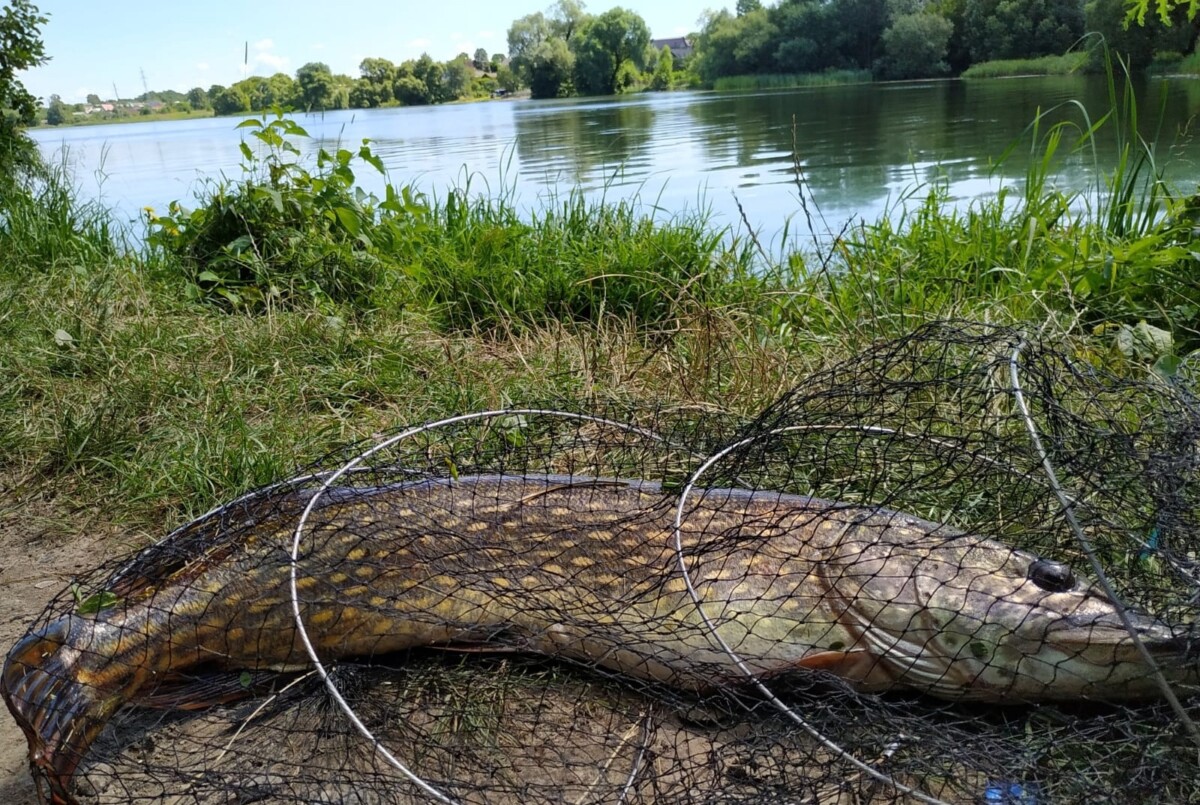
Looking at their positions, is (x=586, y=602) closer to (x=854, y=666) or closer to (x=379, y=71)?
(x=854, y=666)

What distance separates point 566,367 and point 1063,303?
2846 millimetres

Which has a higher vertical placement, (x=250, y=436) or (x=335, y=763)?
(x=250, y=436)

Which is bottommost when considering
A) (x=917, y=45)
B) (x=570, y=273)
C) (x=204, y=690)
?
(x=204, y=690)

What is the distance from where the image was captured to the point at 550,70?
54312 mm

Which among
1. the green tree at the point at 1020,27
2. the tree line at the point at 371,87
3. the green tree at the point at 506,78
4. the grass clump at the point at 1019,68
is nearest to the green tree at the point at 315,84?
the tree line at the point at 371,87

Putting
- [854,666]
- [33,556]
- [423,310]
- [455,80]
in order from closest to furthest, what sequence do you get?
1. [854,666]
2. [33,556]
3. [423,310]
4. [455,80]

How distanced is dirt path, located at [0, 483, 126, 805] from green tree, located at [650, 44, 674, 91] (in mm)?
57872

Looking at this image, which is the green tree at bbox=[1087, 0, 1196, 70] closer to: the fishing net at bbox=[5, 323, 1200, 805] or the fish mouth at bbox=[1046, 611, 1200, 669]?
the fishing net at bbox=[5, 323, 1200, 805]

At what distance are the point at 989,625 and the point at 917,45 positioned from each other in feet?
114

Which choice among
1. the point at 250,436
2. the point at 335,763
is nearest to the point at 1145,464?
the point at 335,763

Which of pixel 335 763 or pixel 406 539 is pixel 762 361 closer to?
pixel 406 539

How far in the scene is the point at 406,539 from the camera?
8.75ft

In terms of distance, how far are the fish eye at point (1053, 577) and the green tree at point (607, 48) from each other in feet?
184

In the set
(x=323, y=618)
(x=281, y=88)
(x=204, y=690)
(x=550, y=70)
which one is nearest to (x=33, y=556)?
(x=204, y=690)
